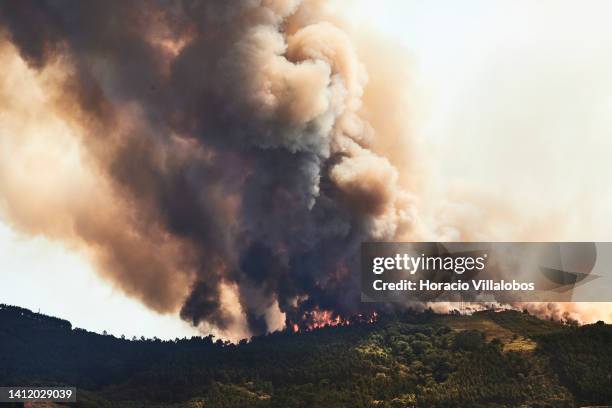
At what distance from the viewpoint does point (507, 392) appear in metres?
177

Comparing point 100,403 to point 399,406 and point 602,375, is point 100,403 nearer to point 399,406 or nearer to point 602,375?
point 399,406

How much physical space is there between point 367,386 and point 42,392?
206 ft

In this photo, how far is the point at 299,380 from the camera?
190 metres

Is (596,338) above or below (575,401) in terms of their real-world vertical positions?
above

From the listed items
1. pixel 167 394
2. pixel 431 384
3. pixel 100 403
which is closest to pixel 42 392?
pixel 100 403

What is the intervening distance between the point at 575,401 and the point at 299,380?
5381 cm

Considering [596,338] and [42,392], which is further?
[596,338]

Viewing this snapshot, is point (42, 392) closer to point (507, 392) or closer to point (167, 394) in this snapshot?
point (167, 394)

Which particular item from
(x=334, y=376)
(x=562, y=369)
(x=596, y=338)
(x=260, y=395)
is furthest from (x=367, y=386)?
(x=596, y=338)

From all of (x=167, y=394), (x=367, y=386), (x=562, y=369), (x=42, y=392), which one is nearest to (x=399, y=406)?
(x=367, y=386)

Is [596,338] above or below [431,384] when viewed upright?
above

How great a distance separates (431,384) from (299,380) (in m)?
26.5

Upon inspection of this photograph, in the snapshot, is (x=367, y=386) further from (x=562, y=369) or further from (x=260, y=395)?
(x=562, y=369)

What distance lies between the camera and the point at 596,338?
197 m
